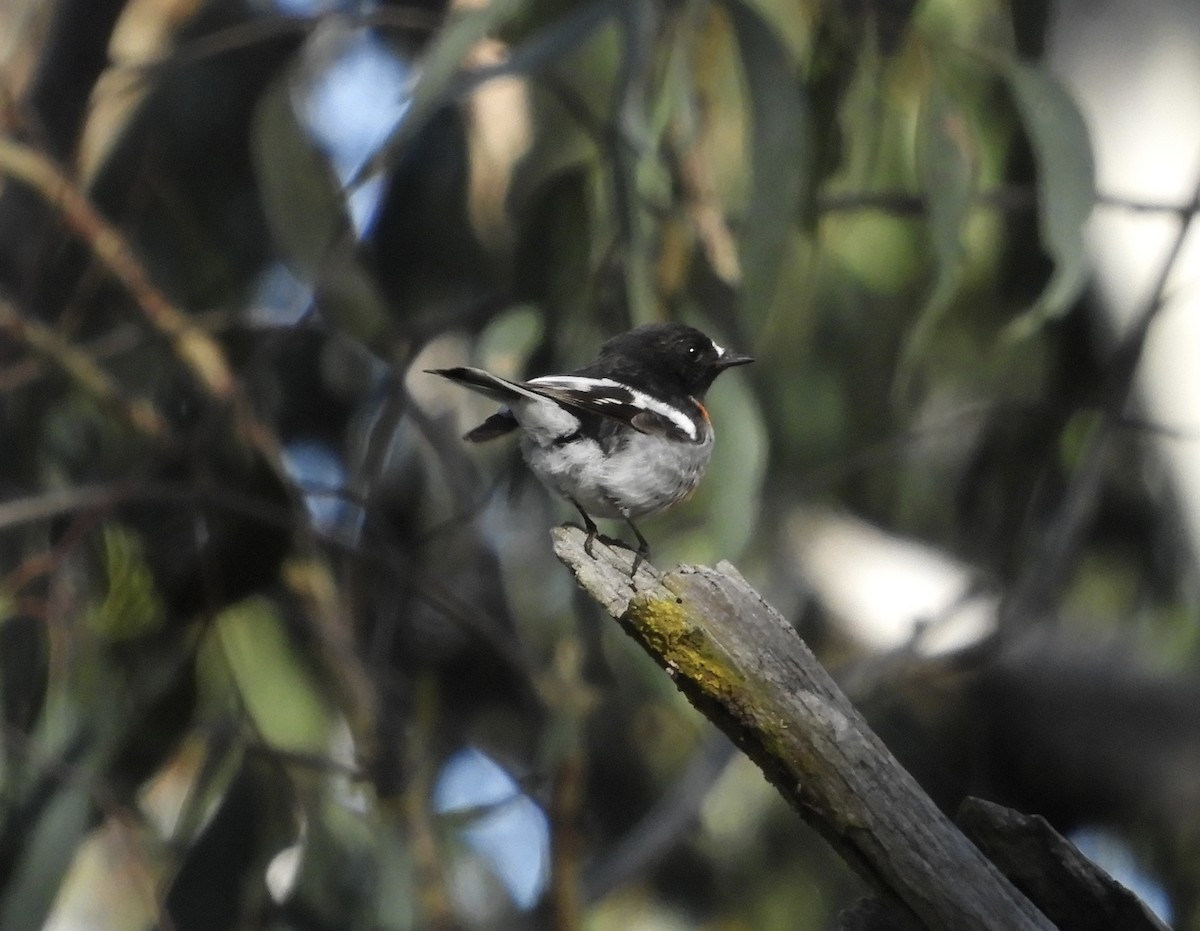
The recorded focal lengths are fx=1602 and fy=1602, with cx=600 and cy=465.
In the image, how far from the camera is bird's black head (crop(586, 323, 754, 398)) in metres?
2.61

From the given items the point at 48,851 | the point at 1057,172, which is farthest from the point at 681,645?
the point at 48,851

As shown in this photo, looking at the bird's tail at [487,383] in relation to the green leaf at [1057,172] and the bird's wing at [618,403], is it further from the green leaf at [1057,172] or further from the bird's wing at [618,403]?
the green leaf at [1057,172]

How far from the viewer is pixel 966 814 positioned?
1.43 metres

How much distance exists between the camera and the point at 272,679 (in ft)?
12.2

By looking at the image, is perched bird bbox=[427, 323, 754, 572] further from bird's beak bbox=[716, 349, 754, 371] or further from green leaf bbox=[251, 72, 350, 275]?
green leaf bbox=[251, 72, 350, 275]

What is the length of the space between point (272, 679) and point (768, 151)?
171cm

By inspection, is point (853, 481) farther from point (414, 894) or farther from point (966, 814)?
point (966, 814)

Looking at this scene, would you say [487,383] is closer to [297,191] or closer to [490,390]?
[490,390]

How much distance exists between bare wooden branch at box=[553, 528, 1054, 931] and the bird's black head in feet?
4.06

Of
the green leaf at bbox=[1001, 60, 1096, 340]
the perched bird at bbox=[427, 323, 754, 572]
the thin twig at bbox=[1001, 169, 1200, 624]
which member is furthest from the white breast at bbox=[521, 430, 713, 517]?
the thin twig at bbox=[1001, 169, 1200, 624]

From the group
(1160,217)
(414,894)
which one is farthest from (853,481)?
(414,894)

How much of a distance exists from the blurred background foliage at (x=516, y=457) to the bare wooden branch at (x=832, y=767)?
1450mm

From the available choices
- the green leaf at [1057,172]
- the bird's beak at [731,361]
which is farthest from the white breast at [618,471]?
the green leaf at [1057,172]

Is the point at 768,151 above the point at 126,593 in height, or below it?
above
